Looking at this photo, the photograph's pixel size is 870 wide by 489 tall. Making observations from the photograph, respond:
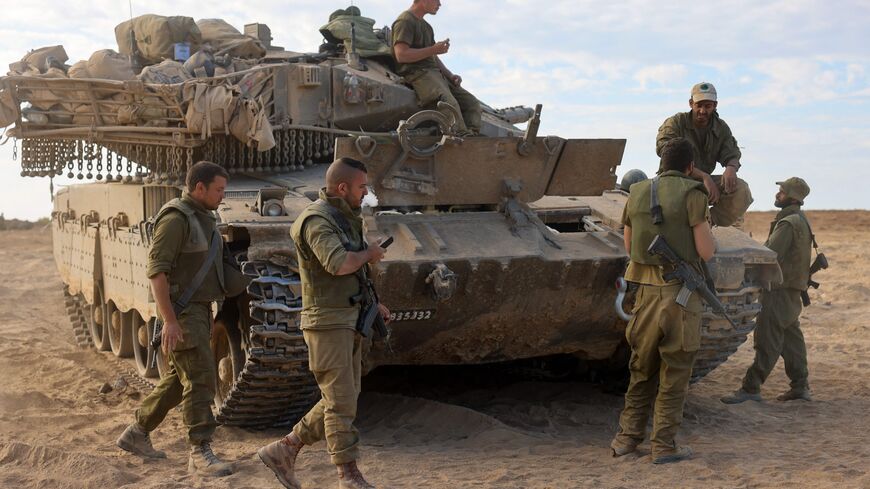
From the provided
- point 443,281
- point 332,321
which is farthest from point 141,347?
point 332,321

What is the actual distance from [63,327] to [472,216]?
7.53 meters

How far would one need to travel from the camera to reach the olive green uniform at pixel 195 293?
5.75 metres

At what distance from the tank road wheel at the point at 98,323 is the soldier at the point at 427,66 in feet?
12.4

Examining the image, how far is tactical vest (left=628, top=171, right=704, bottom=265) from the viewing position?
5824 millimetres

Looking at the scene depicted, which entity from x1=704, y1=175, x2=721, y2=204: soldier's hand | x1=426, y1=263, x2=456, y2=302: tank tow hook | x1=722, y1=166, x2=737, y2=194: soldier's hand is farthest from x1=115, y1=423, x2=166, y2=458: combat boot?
x1=722, y1=166, x2=737, y2=194: soldier's hand

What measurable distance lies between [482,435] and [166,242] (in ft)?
7.77

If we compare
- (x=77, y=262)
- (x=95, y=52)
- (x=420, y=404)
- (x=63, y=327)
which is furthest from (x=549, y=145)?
(x=63, y=327)

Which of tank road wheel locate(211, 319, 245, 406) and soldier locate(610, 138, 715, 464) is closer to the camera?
soldier locate(610, 138, 715, 464)

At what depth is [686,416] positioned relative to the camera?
7.68 m

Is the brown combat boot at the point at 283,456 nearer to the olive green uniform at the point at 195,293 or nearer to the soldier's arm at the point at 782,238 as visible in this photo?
the olive green uniform at the point at 195,293

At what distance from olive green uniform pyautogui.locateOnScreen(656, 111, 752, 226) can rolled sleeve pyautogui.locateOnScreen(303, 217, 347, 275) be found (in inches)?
130

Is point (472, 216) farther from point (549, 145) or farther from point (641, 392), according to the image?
point (641, 392)

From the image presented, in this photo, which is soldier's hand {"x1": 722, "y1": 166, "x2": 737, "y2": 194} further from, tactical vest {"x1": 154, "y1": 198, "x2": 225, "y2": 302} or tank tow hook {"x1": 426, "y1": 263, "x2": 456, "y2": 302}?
tactical vest {"x1": 154, "y1": 198, "x2": 225, "y2": 302}

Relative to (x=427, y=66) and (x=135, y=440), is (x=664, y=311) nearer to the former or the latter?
(x=135, y=440)
